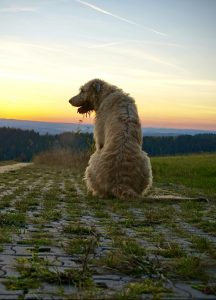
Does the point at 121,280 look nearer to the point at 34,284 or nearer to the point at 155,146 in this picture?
the point at 34,284

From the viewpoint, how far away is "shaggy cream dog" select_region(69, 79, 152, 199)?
10.7 meters

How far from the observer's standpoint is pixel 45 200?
10.3m

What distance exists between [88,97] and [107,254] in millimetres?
9074

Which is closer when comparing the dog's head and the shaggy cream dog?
the shaggy cream dog

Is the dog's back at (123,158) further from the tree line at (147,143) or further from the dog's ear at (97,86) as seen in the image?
the tree line at (147,143)

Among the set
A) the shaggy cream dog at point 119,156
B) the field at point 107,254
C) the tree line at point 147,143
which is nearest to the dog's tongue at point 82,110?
the shaggy cream dog at point 119,156

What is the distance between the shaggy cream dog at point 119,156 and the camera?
10727mm

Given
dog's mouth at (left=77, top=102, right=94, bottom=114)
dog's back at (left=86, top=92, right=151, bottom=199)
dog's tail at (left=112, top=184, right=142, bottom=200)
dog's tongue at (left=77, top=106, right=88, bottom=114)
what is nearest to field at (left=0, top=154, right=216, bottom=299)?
dog's tail at (left=112, top=184, right=142, bottom=200)

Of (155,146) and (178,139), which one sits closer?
(155,146)

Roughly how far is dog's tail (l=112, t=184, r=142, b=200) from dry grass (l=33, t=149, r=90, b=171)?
63.7 feet

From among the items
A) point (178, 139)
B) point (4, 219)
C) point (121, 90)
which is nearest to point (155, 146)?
point (178, 139)

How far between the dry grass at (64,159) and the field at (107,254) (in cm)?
2258

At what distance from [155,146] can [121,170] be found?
8615 centimetres

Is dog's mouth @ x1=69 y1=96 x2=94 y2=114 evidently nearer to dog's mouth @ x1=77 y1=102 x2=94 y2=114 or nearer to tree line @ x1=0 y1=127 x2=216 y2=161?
dog's mouth @ x1=77 y1=102 x2=94 y2=114
